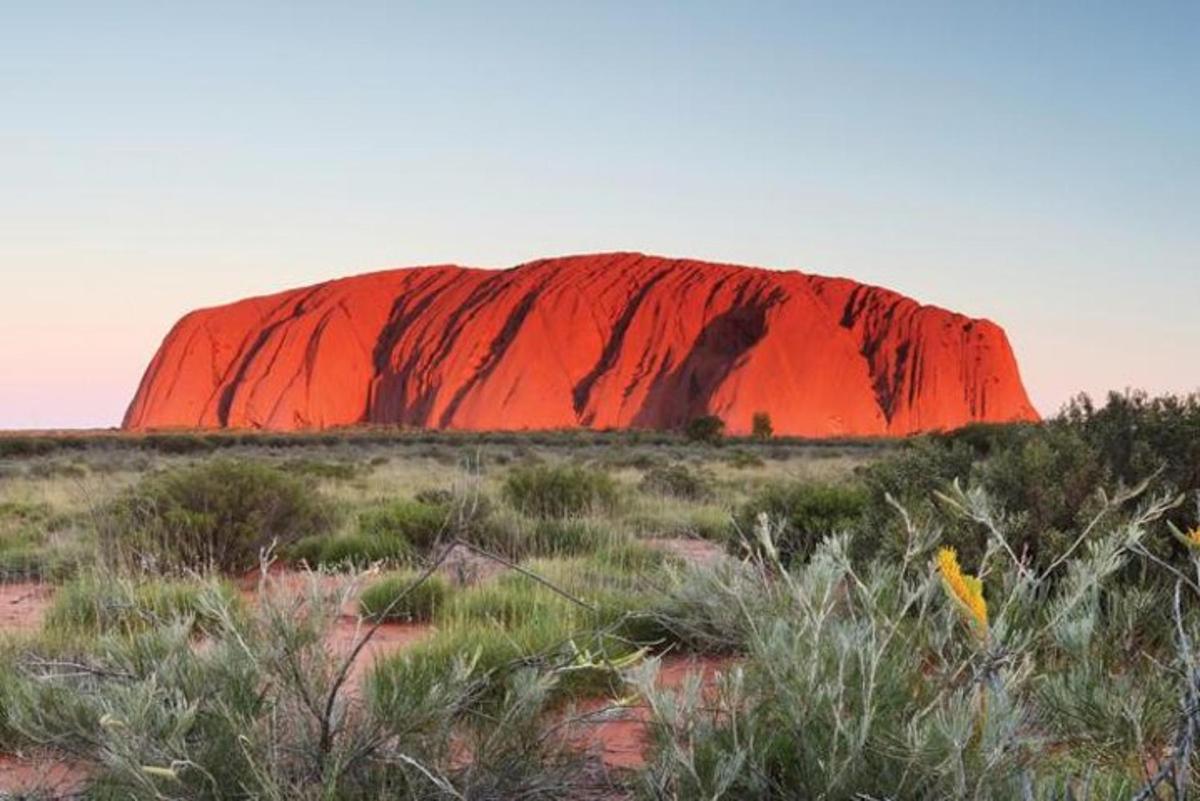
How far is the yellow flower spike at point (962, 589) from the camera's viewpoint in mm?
1587

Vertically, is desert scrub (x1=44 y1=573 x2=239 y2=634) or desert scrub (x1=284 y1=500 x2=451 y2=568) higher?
desert scrub (x1=44 y1=573 x2=239 y2=634)

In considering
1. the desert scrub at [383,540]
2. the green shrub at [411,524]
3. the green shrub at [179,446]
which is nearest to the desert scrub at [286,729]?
the desert scrub at [383,540]

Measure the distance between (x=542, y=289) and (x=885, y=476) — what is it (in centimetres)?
6937

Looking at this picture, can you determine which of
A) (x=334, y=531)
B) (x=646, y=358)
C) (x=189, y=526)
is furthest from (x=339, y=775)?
(x=646, y=358)

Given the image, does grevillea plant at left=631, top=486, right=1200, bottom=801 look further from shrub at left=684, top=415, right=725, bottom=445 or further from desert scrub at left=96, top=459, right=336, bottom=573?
shrub at left=684, top=415, right=725, bottom=445

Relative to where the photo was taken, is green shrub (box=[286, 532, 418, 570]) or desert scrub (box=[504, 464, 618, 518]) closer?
green shrub (box=[286, 532, 418, 570])

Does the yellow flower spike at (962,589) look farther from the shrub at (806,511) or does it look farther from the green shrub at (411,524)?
the green shrub at (411,524)

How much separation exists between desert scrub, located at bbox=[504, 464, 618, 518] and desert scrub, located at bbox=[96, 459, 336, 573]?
235 cm

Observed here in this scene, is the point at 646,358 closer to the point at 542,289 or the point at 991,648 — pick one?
the point at 542,289

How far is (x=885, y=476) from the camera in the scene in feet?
22.3

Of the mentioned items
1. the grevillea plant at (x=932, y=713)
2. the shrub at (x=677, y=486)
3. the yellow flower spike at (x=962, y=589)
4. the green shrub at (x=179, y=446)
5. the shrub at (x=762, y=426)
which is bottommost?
the green shrub at (x=179, y=446)

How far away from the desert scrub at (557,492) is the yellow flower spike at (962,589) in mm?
10270

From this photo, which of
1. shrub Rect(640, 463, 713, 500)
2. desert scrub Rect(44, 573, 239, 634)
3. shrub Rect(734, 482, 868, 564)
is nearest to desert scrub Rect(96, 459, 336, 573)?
desert scrub Rect(44, 573, 239, 634)

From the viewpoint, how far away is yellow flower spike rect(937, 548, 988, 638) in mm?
1587
